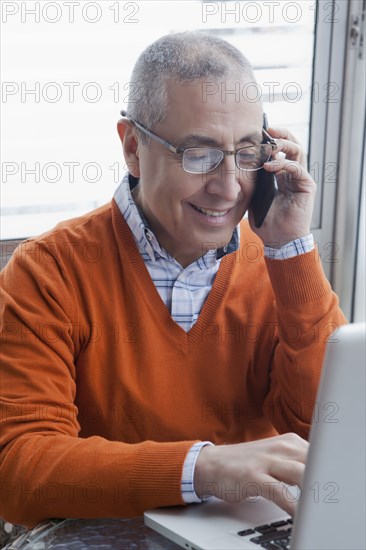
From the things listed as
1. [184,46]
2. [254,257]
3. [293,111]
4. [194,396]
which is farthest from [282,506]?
[293,111]

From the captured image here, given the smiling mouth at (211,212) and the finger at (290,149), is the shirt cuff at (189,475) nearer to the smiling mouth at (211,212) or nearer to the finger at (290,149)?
the smiling mouth at (211,212)

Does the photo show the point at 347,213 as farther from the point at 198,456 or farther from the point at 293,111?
the point at 198,456

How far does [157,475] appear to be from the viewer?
129cm

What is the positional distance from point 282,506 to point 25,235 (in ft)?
4.72

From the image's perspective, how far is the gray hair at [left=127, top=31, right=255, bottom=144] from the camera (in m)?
1.56

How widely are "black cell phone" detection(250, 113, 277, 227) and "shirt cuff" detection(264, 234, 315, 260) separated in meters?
0.06

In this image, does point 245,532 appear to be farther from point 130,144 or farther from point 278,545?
point 130,144

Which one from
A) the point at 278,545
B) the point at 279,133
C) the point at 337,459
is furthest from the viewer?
the point at 279,133

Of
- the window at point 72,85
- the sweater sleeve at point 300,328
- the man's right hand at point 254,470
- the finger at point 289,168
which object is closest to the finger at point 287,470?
the man's right hand at point 254,470

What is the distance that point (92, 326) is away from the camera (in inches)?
62.6

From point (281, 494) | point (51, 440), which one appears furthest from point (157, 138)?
point (281, 494)

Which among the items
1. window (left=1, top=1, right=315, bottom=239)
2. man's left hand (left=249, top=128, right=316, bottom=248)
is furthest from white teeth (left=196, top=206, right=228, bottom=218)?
window (left=1, top=1, right=315, bottom=239)

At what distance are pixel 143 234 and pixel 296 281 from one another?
30cm

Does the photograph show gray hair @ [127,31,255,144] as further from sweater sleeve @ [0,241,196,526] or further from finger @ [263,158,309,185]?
sweater sleeve @ [0,241,196,526]
